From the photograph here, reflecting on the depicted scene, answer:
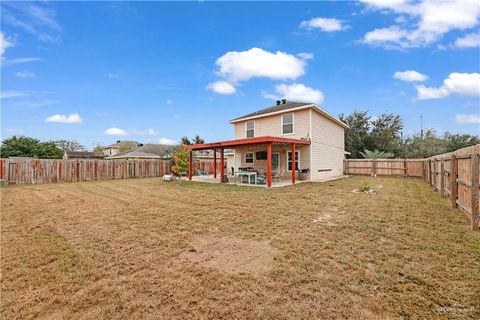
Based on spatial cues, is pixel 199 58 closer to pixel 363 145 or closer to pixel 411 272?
pixel 411 272

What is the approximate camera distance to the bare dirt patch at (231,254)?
3.29 meters

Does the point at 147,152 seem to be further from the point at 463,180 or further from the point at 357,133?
the point at 463,180

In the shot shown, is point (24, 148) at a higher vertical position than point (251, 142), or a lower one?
higher

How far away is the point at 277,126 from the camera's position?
636 inches

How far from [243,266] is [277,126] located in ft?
44.8

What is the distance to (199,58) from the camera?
17031 millimetres

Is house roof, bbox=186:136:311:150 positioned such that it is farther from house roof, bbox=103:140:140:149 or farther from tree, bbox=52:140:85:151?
tree, bbox=52:140:85:151

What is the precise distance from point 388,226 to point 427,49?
1574cm

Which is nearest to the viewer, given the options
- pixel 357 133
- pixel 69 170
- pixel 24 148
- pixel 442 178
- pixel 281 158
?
pixel 442 178

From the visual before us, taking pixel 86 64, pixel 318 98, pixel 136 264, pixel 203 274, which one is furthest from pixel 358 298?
pixel 318 98

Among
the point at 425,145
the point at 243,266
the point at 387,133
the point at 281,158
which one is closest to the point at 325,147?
the point at 281,158

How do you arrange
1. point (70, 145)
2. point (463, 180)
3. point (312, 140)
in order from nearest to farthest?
point (463, 180), point (312, 140), point (70, 145)

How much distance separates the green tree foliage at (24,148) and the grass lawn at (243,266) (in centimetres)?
3474

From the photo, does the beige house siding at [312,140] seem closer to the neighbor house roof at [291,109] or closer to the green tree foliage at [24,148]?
the neighbor house roof at [291,109]
